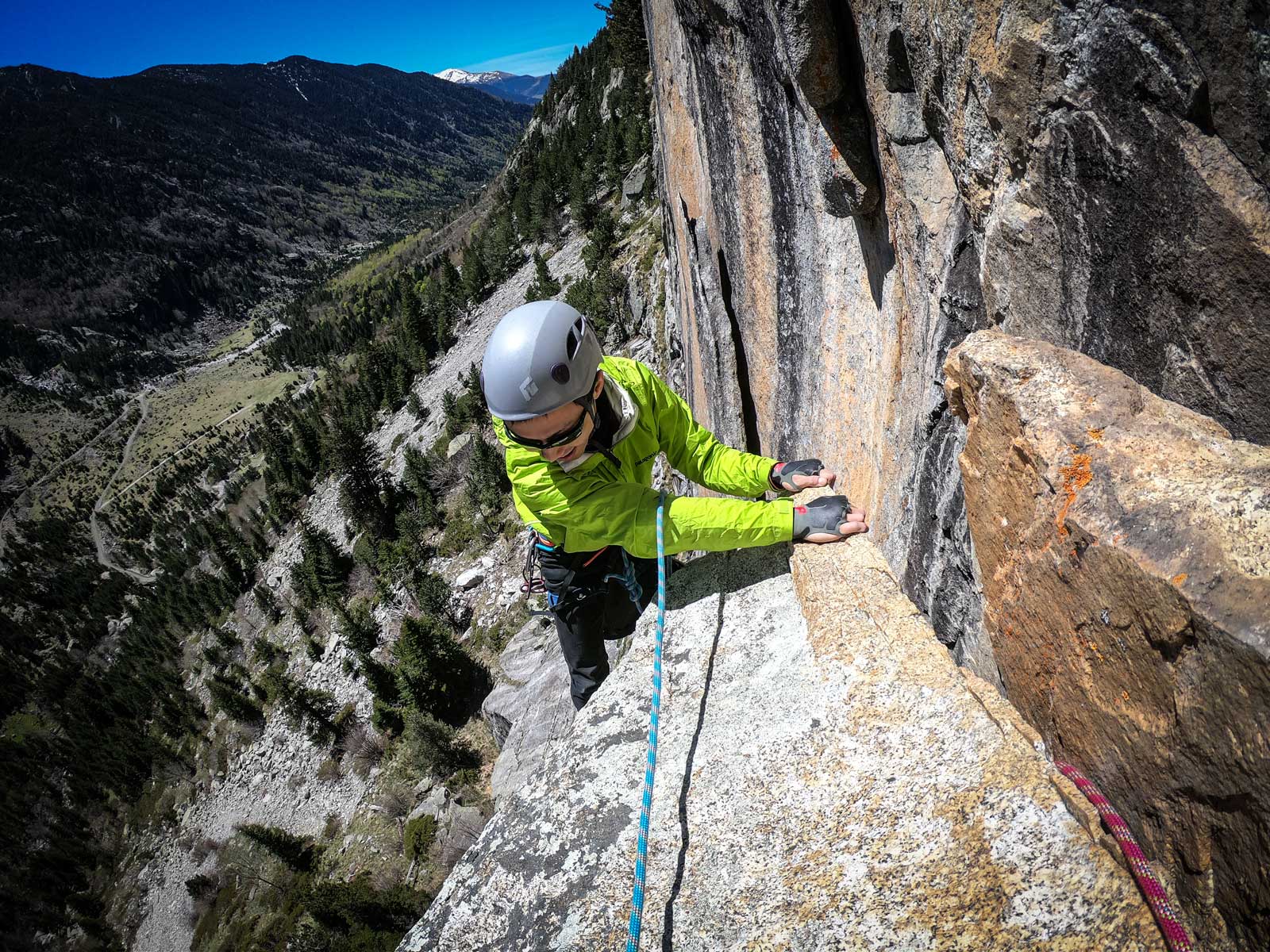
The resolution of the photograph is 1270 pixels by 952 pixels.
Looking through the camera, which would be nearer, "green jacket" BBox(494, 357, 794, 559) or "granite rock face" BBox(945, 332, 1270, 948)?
"granite rock face" BBox(945, 332, 1270, 948)

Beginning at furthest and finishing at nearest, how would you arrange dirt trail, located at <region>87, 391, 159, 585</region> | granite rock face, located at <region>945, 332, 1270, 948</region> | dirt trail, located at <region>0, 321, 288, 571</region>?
dirt trail, located at <region>0, 321, 288, 571</region> → dirt trail, located at <region>87, 391, 159, 585</region> → granite rock face, located at <region>945, 332, 1270, 948</region>

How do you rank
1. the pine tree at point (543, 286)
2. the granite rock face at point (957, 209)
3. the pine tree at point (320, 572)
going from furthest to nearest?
1. the pine tree at point (543, 286)
2. the pine tree at point (320, 572)
3. the granite rock face at point (957, 209)

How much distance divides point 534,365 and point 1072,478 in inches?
97.5

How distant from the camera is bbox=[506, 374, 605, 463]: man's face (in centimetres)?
356

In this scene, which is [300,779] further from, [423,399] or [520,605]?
[423,399]

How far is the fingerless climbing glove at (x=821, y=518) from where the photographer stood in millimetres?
3652

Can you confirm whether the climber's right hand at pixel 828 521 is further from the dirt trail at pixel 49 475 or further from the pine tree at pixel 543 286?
the dirt trail at pixel 49 475

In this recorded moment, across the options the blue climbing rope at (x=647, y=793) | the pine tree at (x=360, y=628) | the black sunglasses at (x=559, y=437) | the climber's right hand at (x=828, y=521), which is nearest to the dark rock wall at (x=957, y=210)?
the climber's right hand at (x=828, y=521)

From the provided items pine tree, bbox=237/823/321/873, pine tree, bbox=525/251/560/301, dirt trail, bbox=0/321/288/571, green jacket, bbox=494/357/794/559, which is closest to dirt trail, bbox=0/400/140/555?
dirt trail, bbox=0/321/288/571

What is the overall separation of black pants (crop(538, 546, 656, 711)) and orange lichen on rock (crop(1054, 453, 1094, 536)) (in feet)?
9.91

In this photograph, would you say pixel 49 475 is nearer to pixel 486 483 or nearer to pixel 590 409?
pixel 486 483

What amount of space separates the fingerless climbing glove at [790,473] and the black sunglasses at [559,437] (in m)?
1.35

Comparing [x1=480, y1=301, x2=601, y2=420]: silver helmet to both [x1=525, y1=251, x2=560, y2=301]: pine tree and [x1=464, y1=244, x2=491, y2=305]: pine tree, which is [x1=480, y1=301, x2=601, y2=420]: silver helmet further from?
[x1=464, y1=244, x2=491, y2=305]: pine tree

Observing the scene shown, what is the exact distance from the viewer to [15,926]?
1572 inches
